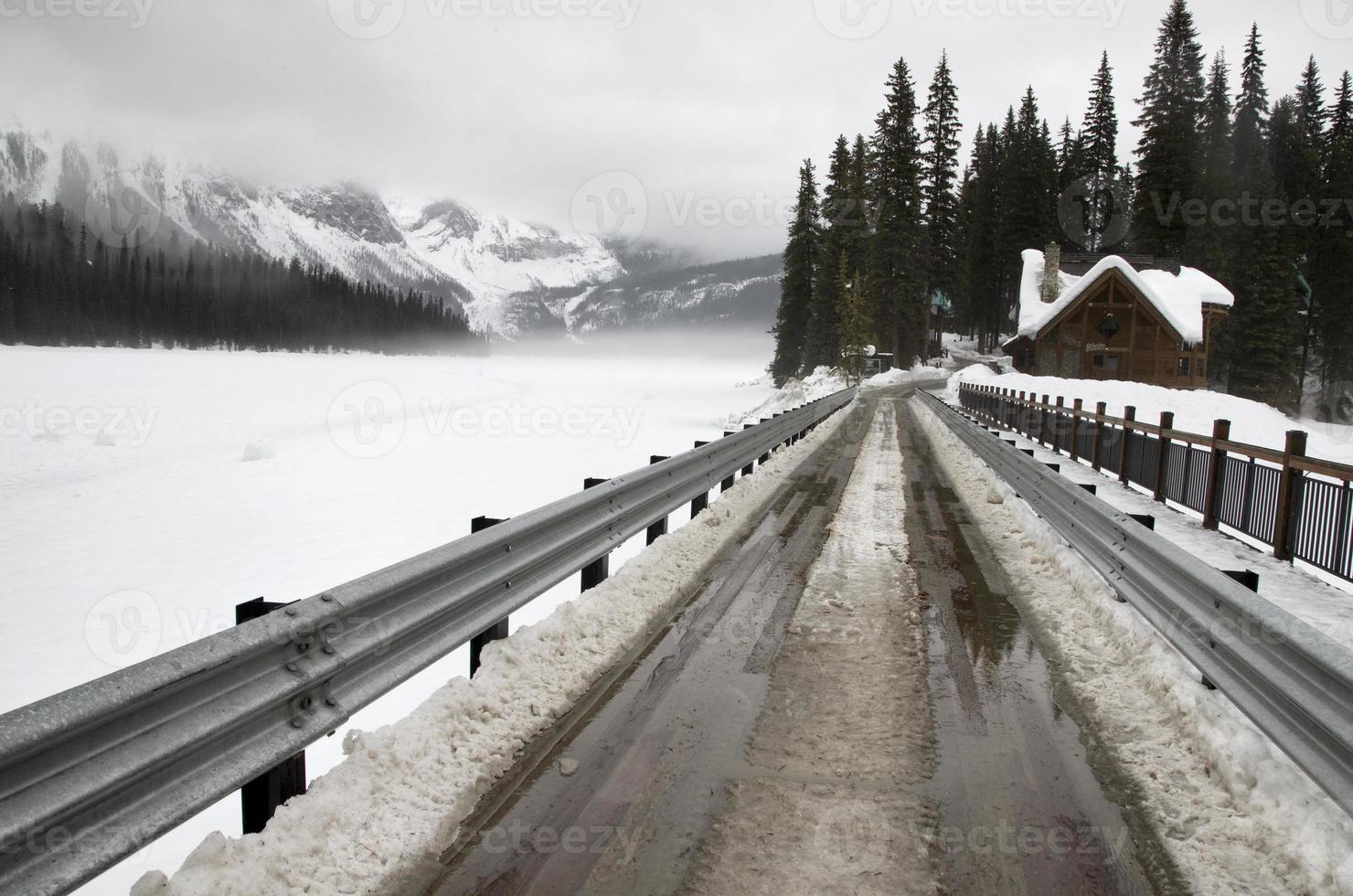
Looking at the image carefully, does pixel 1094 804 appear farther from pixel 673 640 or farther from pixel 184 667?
pixel 184 667

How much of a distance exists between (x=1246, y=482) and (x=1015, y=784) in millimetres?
7731

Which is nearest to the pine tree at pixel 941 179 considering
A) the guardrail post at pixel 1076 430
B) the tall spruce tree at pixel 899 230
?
the tall spruce tree at pixel 899 230

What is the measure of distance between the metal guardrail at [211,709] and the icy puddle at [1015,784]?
231 centimetres

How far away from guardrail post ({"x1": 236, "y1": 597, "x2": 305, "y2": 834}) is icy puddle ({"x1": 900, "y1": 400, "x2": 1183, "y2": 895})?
2.38 metres

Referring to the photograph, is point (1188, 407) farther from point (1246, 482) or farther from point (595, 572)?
point (595, 572)

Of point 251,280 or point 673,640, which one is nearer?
point 673,640

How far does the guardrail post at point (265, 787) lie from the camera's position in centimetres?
279

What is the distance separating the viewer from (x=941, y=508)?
10.2 meters

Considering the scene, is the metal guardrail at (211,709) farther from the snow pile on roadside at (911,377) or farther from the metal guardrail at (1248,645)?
the snow pile on roadside at (911,377)

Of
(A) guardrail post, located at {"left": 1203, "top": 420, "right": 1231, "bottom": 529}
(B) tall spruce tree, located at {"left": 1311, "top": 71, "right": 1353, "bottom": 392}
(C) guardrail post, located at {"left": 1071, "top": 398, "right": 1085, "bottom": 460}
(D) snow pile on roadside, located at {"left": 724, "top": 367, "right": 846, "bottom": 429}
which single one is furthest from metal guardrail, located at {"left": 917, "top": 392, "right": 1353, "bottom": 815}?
(B) tall spruce tree, located at {"left": 1311, "top": 71, "right": 1353, "bottom": 392}

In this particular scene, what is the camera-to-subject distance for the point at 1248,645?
11.7ft

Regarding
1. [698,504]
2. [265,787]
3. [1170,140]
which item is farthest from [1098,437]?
[1170,140]

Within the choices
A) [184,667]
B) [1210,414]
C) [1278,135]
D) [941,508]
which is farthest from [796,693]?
[1278,135]

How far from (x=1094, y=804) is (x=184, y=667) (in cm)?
337
